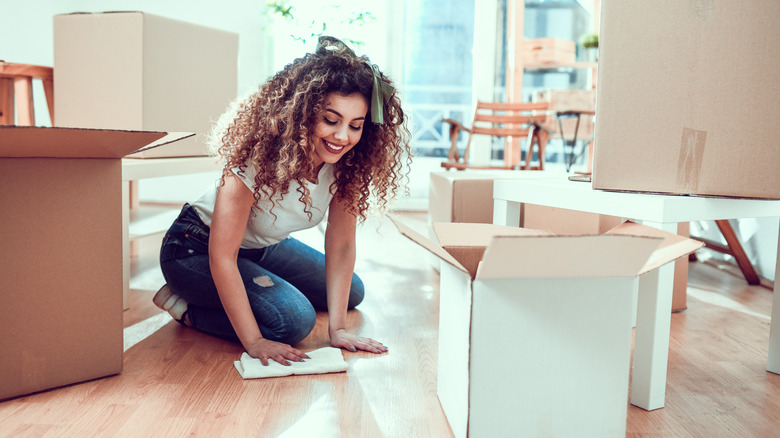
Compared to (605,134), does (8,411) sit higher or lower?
lower

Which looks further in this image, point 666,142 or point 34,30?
point 34,30

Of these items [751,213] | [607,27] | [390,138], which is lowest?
[751,213]

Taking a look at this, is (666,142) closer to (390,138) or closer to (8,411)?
(390,138)

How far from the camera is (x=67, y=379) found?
1.17 metres

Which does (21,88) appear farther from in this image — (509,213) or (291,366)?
(509,213)

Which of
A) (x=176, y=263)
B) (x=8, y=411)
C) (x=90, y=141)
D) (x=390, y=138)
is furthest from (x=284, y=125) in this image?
(x=8, y=411)

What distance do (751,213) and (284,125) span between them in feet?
3.01

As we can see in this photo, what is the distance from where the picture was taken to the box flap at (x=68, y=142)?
3.23 ft

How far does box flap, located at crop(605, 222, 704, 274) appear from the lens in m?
0.87

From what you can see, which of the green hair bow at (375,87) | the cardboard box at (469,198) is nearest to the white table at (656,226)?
the green hair bow at (375,87)

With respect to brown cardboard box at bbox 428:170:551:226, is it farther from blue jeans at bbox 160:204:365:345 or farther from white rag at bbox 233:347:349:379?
white rag at bbox 233:347:349:379

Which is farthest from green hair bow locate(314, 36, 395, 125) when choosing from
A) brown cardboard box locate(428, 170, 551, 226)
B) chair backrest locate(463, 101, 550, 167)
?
chair backrest locate(463, 101, 550, 167)

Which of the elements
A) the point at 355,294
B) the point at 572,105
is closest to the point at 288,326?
the point at 355,294

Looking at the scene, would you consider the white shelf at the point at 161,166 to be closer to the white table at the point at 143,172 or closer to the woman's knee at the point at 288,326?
the white table at the point at 143,172
